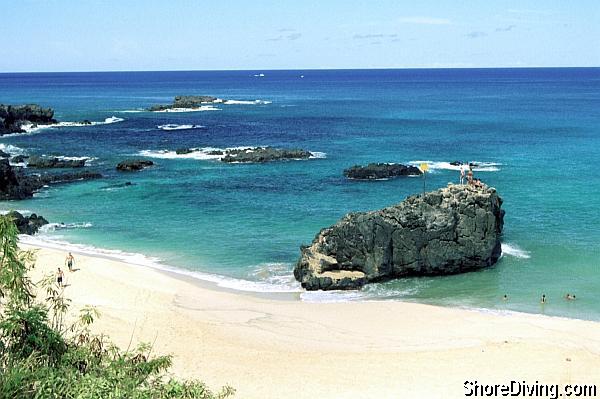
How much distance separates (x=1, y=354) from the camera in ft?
47.6

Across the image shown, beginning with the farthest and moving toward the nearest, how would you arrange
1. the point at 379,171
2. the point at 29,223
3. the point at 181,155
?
the point at 181,155 < the point at 379,171 < the point at 29,223

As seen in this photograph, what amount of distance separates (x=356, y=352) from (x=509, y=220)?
24961 millimetres

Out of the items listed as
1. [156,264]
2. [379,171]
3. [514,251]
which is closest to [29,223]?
[156,264]

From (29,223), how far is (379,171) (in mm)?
32265

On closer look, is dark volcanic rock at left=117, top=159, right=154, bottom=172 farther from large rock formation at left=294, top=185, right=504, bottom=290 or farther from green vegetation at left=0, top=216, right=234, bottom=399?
green vegetation at left=0, top=216, right=234, bottom=399

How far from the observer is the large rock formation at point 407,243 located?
3697 centimetres

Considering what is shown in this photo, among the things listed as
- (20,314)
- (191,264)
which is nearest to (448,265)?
(191,264)

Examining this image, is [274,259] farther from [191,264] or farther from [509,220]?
[509,220]

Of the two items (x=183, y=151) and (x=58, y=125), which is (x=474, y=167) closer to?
(x=183, y=151)

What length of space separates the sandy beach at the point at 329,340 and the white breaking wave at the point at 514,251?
945 cm

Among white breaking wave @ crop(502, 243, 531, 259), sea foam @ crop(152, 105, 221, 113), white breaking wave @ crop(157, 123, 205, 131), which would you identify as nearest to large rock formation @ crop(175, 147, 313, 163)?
white breaking wave @ crop(157, 123, 205, 131)

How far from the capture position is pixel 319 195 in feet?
191

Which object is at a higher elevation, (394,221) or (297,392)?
(394,221)

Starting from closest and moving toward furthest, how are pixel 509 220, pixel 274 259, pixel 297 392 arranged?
1. pixel 297 392
2. pixel 274 259
3. pixel 509 220
